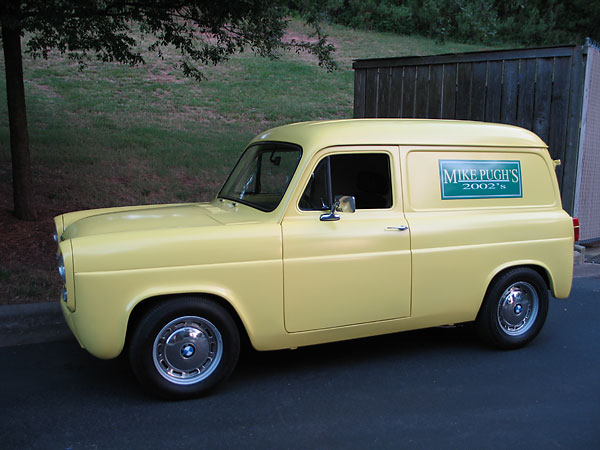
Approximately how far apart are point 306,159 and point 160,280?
1.34 m

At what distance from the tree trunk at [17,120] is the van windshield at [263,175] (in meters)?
4.36

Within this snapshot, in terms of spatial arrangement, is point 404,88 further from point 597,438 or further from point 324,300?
point 597,438

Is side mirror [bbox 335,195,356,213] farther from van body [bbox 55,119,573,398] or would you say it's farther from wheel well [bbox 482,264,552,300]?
wheel well [bbox 482,264,552,300]

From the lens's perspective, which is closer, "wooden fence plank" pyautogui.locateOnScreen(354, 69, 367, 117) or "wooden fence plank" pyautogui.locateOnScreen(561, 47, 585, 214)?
"wooden fence plank" pyautogui.locateOnScreen(561, 47, 585, 214)

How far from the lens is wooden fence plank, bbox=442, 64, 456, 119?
8930 mm

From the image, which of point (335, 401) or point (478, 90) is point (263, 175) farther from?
point (478, 90)

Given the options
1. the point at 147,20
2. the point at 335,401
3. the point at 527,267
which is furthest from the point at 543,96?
the point at 335,401

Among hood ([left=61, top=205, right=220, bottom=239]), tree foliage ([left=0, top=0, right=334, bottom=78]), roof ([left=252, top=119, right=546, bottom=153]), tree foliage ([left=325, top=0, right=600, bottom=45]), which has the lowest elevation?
hood ([left=61, top=205, right=220, bottom=239])

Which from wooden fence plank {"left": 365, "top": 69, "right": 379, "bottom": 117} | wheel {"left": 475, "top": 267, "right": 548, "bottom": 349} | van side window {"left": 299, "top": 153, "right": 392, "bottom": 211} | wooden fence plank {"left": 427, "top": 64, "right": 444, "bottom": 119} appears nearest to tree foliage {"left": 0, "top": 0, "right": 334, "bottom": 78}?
wooden fence plank {"left": 365, "top": 69, "right": 379, "bottom": 117}

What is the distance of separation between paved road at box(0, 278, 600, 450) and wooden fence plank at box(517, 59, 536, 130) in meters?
4.22

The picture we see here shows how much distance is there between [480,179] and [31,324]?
4108 mm

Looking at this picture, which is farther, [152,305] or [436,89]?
[436,89]

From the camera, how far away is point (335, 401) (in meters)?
3.84

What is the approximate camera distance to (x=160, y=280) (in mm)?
3656
